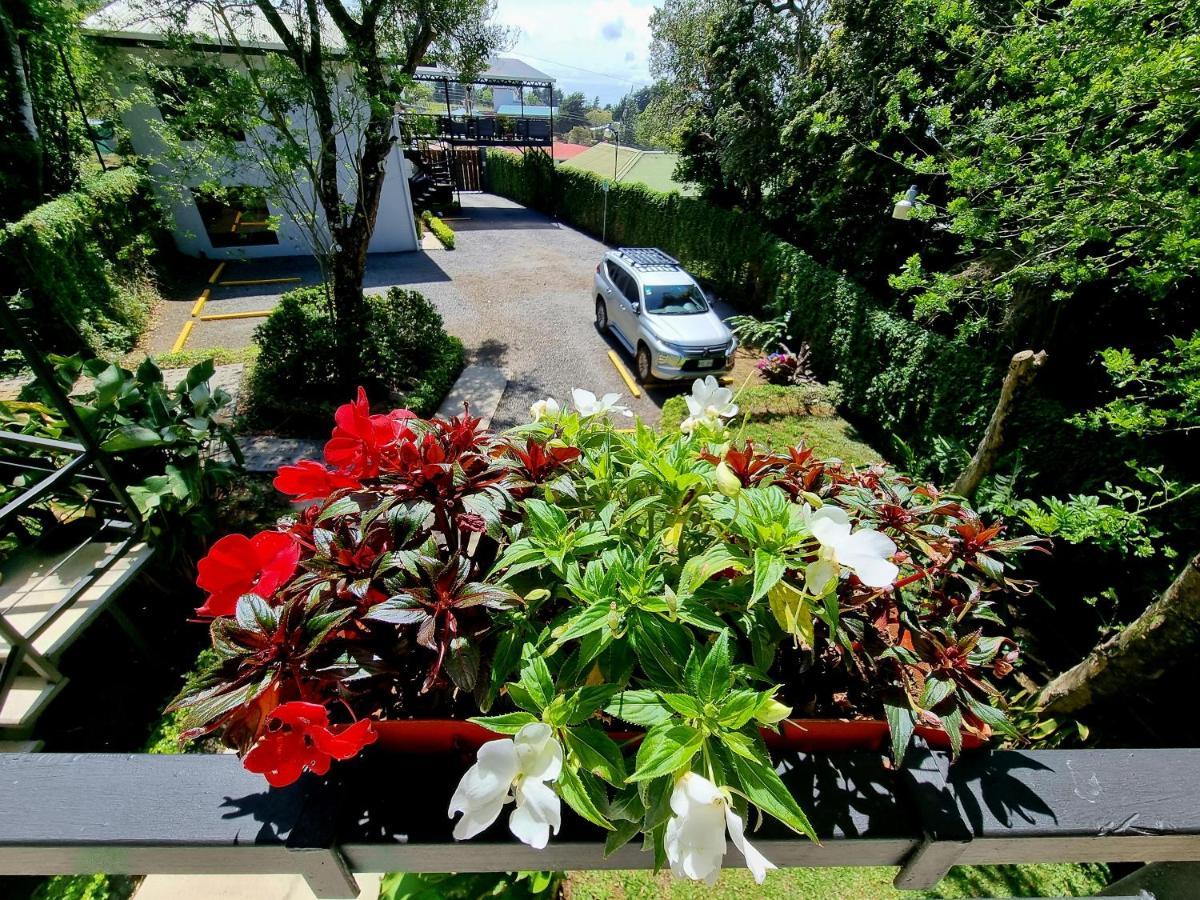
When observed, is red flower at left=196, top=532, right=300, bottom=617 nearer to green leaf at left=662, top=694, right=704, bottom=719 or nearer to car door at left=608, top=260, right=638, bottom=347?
green leaf at left=662, top=694, right=704, bottom=719

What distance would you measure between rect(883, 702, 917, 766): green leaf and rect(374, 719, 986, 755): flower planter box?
101 mm

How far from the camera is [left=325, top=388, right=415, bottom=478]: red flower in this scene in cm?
111

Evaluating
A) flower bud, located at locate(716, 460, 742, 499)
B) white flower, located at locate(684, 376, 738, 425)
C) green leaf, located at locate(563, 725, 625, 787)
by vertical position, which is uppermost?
flower bud, located at locate(716, 460, 742, 499)

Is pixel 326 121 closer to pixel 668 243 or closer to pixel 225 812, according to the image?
pixel 225 812

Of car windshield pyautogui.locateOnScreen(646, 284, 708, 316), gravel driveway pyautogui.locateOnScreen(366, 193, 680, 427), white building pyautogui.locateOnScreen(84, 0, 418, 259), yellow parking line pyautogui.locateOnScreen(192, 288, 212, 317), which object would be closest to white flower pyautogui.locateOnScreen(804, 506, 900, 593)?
gravel driveway pyautogui.locateOnScreen(366, 193, 680, 427)

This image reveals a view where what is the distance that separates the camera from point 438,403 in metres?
7.09

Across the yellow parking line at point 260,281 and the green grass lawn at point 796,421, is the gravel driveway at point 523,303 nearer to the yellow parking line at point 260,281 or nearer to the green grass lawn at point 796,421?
the green grass lawn at point 796,421

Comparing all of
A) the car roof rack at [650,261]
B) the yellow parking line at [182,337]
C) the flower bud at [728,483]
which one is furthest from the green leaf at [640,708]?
the yellow parking line at [182,337]

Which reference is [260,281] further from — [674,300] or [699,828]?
[699,828]

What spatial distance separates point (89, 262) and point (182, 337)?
148 centimetres

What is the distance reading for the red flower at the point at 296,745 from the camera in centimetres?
71

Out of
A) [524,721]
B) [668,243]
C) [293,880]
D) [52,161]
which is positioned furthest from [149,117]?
[524,721]

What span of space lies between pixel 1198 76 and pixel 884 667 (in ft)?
11.2

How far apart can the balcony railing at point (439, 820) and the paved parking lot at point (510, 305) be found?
236 inches
